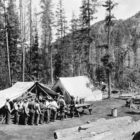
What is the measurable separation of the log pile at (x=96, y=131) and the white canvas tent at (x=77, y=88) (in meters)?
9.49

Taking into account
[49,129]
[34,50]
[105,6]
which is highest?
[105,6]

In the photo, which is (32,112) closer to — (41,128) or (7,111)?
(41,128)

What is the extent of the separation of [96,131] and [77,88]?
41.6 ft

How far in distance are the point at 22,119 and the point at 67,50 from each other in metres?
36.0

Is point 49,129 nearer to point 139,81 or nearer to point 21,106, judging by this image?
point 21,106

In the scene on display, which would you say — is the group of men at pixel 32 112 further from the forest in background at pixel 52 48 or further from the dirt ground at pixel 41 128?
the forest in background at pixel 52 48

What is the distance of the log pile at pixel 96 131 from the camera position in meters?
9.26

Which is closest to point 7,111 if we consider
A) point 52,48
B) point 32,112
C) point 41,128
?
point 32,112

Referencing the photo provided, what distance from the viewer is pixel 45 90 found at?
19406mm

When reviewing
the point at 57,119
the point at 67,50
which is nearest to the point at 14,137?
the point at 57,119

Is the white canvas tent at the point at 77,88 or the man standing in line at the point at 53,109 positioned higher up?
the white canvas tent at the point at 77,88

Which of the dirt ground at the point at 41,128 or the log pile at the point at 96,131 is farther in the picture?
the dirt ground at the point at 41,128

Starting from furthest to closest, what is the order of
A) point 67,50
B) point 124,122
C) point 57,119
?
point 67,50 → point 57,119 → point 124,122

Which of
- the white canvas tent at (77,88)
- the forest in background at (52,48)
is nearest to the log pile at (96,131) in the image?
the white canvas tent at (77,88)
